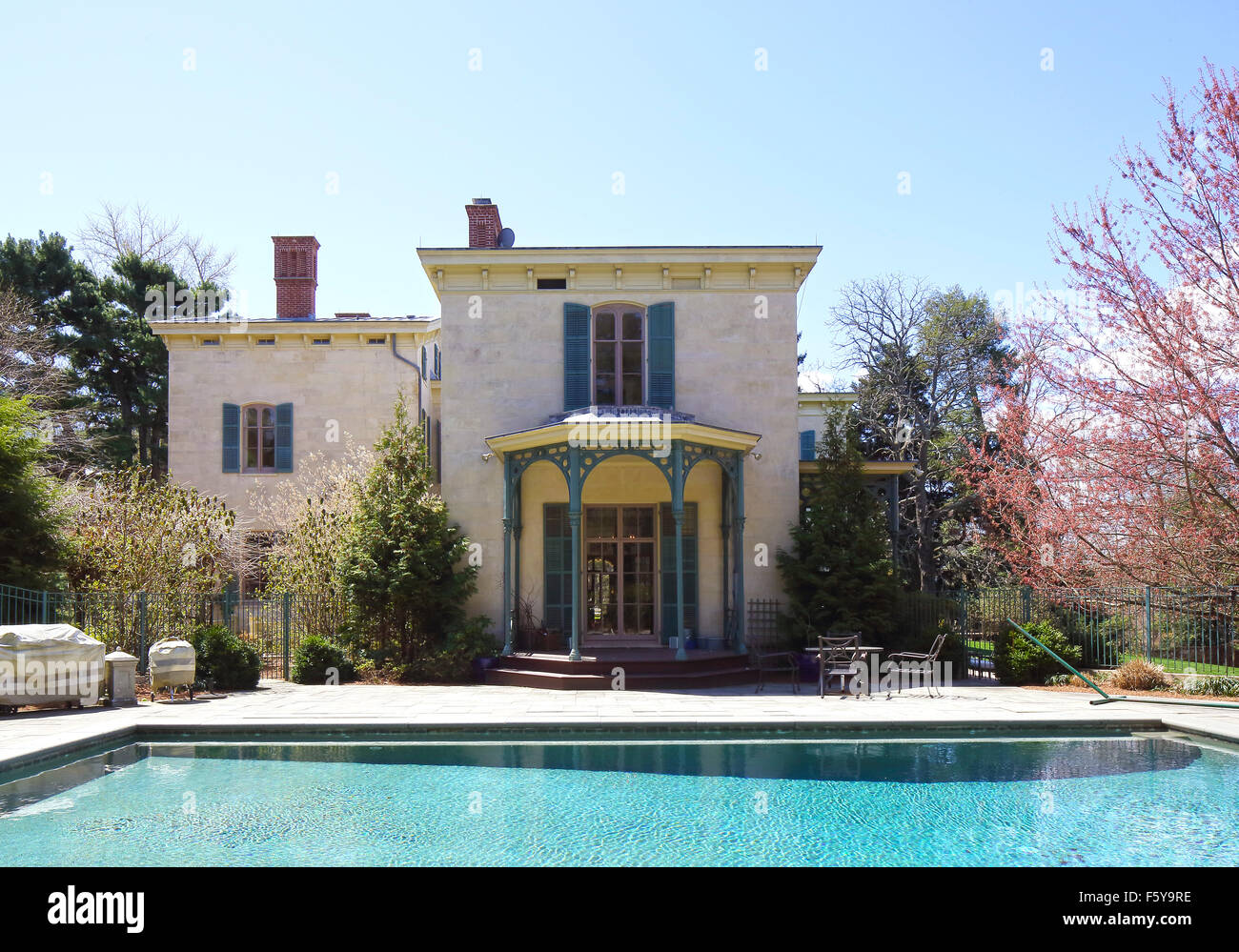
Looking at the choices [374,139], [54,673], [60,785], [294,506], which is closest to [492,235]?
[374,139]

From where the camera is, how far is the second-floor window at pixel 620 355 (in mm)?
15867

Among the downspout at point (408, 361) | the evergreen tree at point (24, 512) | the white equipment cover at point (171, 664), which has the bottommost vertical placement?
the white equipment cover at point (171, 664)

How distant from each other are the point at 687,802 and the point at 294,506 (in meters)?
14.4

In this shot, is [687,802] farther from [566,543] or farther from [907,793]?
[566,543]

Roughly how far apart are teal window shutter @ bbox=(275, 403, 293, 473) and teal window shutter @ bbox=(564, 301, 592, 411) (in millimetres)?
8518

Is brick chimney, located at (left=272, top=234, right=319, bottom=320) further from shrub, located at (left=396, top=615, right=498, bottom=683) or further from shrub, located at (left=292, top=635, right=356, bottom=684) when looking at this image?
shrub, located at (left=396, top=615, right=498, bottom=683)

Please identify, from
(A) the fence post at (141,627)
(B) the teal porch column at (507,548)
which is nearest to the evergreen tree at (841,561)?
(B) the teal porch column at (507,548)

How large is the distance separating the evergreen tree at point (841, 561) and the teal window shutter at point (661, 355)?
302cm

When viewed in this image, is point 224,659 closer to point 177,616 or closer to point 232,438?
point 177,616

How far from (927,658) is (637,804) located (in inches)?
284

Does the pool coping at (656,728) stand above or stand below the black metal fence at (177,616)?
below

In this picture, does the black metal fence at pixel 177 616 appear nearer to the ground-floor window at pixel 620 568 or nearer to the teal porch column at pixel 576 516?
the ground-floor window at pixel 620 568

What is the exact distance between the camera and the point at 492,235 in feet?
57.2

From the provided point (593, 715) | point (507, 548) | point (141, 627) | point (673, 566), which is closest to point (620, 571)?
point (673, 566)
